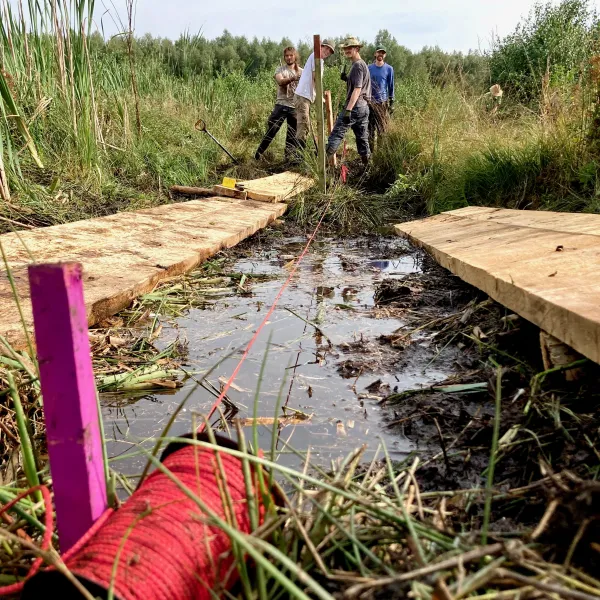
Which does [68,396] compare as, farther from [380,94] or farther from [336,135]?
[380,94]

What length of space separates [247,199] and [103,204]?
1835 millimetres

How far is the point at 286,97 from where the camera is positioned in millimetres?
10312

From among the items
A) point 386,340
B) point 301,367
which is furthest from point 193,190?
point 301,367

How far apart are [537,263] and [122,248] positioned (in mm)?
2572

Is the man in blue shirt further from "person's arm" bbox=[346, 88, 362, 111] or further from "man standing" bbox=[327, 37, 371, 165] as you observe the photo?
"person's arm" bbox=[346, 88, 362, 111]

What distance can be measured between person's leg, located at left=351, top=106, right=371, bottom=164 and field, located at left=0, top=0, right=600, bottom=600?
0.31m

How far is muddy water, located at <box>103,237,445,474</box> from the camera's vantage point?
81.7 inches

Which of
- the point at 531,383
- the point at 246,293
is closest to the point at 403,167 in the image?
the point at 246,293

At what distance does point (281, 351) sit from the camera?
2861mm

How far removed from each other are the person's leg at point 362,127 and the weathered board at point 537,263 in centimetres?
457

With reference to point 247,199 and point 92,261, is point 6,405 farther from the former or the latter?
point 247,199

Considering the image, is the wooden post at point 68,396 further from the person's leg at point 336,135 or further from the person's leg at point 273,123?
the person's leg at point 273,123

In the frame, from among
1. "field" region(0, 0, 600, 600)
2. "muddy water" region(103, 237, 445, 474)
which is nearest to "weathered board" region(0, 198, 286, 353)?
"field" region(0, 0, 600, 600)

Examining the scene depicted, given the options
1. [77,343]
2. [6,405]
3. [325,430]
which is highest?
[77,343]
